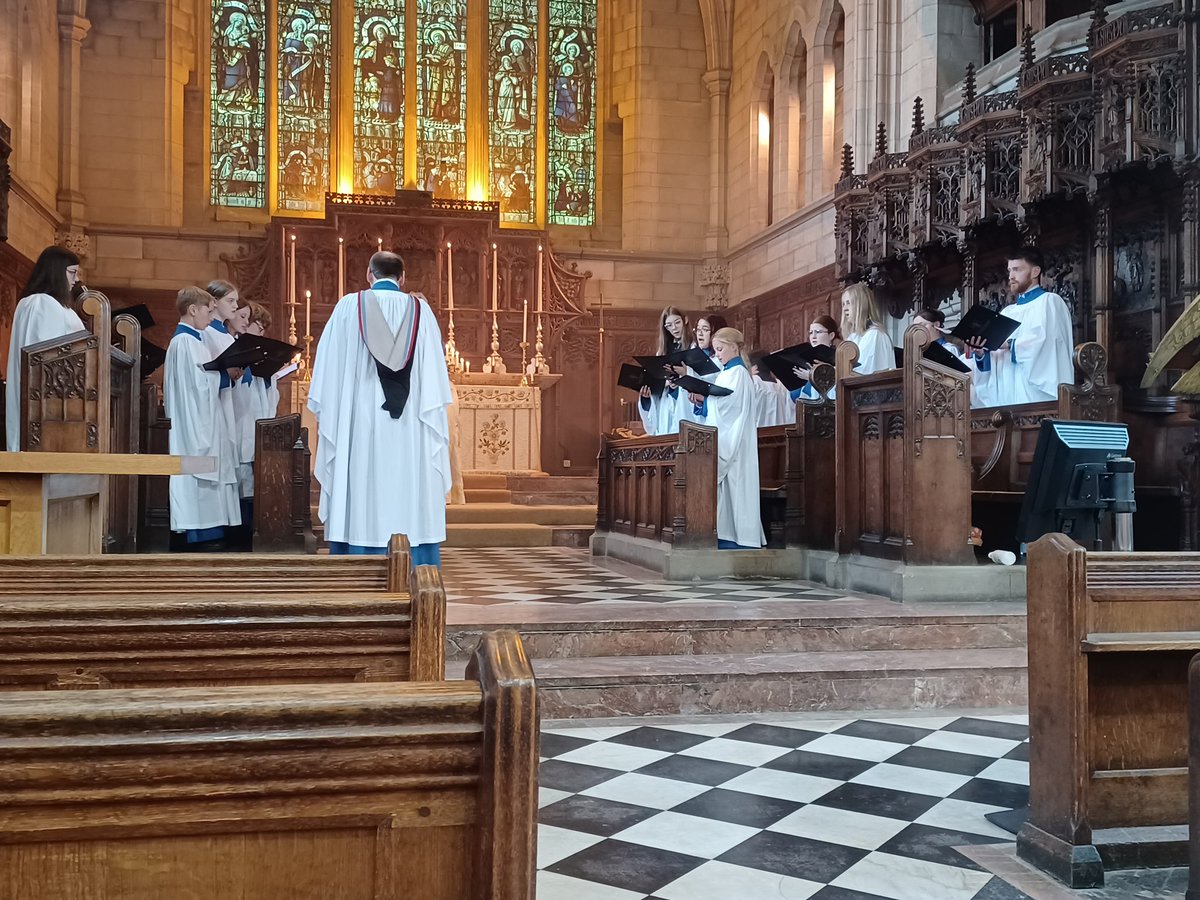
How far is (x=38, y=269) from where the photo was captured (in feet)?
20.0

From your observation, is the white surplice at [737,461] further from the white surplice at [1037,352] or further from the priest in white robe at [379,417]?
the priest in white robe at [379,417]

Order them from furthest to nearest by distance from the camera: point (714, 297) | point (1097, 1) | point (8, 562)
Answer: point (714, 297), point (1097, 1), point (8, 562)

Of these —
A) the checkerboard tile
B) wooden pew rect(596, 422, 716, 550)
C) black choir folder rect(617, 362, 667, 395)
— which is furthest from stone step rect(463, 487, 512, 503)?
black choir folder rect(617, 362, 667, 395)

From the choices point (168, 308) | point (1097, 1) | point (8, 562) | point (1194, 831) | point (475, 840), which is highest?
point (1097, 1)

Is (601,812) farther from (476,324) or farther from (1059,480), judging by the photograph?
(476,324)

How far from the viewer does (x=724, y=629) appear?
532cm

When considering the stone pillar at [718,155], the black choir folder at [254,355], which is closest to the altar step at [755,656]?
the black choir folder at [254,355]

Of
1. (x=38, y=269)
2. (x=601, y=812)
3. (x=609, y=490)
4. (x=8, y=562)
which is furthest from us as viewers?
(x=609, y=490)

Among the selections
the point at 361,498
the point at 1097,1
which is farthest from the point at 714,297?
the point at 361,498

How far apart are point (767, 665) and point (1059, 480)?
178 centimetres

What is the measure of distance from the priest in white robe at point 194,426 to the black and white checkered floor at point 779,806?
390cm

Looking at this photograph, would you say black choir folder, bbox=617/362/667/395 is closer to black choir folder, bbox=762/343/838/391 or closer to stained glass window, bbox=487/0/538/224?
black choir folder, bbox=762/343/838/391

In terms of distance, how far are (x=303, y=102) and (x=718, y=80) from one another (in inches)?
254

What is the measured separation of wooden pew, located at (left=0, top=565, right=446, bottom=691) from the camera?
175cm
